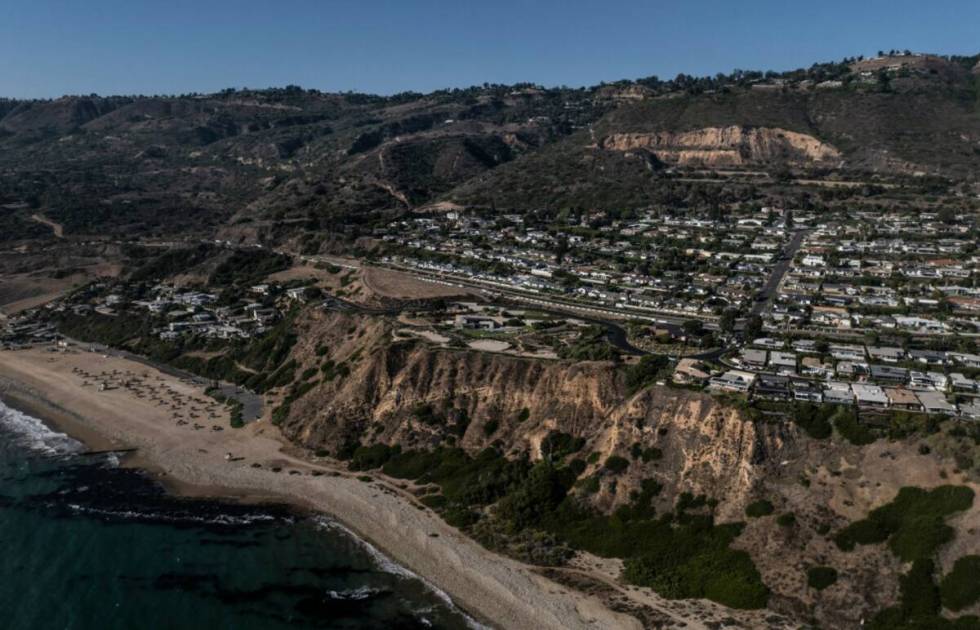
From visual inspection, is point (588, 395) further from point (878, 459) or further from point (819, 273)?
point (819, 273)

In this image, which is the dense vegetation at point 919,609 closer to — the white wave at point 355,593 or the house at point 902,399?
the house at point 902,399

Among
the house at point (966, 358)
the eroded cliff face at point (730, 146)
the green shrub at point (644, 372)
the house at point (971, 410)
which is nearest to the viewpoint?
the house at point (971, 410)

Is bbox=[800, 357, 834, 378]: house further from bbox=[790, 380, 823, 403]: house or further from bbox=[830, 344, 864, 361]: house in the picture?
bbox=[790, 380, 823, 403]: house

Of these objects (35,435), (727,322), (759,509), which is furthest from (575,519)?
(35,435)

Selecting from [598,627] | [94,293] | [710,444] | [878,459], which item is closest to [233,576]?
[598,627]

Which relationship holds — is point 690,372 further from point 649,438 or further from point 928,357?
point 928,357

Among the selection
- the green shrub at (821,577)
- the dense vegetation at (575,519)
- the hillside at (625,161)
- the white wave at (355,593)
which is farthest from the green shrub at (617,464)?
the hillside at (625,161)
